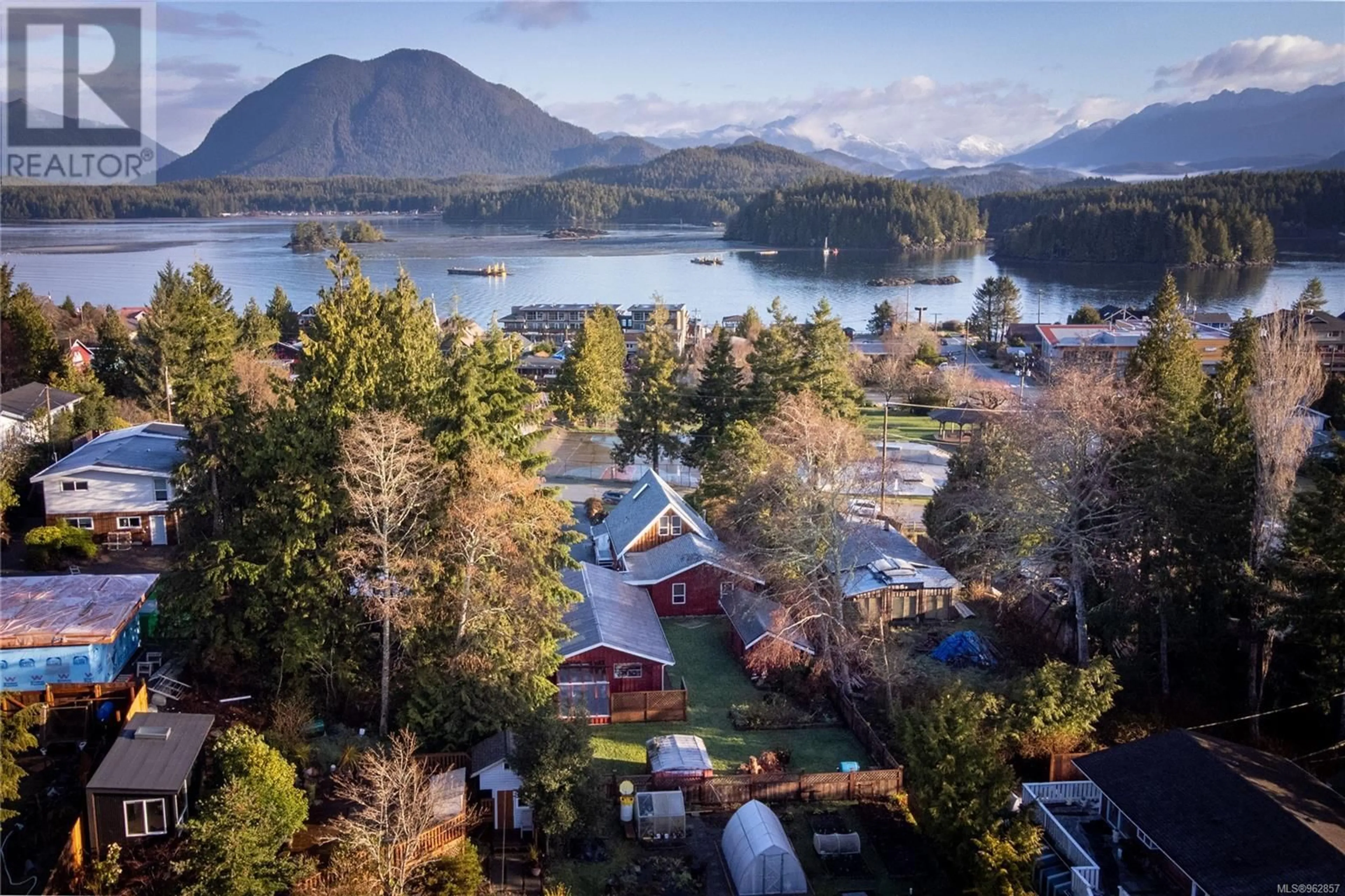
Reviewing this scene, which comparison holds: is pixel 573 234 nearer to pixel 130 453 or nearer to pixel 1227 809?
pixel 130 453

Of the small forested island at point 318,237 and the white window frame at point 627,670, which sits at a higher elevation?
the small forested island at point 318,237

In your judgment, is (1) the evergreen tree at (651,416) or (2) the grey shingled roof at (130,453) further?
(1) the evergreen tree at (651,416)

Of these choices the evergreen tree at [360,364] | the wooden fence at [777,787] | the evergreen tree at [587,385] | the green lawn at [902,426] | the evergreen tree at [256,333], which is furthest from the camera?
the evergreen tree at [256,333]

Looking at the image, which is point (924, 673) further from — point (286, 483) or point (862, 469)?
point (286, 483)

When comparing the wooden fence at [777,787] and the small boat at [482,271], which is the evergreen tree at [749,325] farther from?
the small boat at [482,271]

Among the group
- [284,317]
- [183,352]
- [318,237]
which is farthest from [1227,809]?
[318,237]

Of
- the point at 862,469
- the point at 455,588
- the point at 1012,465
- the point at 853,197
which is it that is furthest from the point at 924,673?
the point at 853,197

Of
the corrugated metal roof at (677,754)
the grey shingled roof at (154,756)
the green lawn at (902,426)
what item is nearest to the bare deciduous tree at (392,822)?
the grey shingled roof at (154,756)
